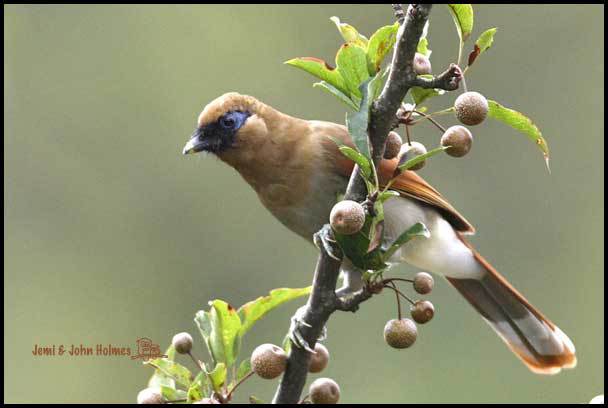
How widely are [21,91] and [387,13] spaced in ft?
15.4

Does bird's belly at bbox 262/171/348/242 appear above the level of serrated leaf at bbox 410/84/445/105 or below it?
below

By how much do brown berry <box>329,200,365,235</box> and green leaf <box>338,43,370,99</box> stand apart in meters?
0.33

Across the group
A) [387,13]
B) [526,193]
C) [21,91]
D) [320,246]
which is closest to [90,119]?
[21,91]

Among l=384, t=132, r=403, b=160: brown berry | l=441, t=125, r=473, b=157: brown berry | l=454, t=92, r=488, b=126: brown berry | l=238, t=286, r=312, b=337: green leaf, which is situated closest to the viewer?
l=454, t=92, r=488, b=126: brown berry

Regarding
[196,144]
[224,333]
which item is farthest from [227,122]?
[224,333]

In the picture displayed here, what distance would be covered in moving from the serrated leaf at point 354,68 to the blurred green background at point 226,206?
6033mm

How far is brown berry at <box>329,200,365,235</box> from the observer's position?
246 cm

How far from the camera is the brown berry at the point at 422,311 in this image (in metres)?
2.70

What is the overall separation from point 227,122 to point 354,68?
1.77 metres

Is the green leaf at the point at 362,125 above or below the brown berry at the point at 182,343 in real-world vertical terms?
above

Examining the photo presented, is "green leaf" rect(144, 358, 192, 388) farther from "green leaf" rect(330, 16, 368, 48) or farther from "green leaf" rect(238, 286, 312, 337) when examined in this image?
"green leaf" rect(330, 16, 368, 48)

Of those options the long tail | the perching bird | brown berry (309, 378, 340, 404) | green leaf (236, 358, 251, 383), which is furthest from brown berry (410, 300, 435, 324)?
the long tail

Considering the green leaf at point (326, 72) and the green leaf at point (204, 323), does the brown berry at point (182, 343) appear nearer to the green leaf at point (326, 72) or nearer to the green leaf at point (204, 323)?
the green leaf at point (204, 323)

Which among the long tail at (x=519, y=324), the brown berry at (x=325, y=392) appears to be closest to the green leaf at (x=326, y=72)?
the brown berry at (x=325, y=392)
